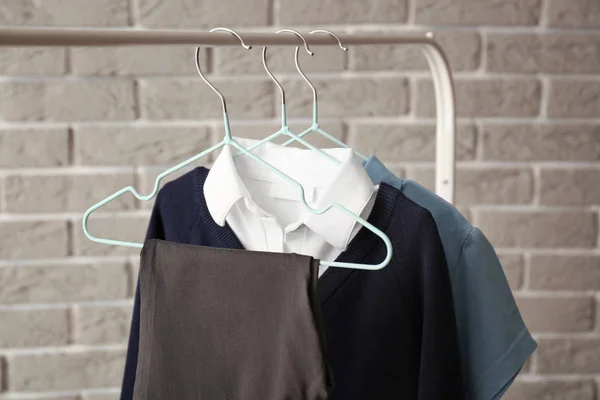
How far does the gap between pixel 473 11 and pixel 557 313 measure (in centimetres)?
70

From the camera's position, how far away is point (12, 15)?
53.6 inches

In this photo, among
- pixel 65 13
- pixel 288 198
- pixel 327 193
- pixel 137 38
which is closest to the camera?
pixel 137 38

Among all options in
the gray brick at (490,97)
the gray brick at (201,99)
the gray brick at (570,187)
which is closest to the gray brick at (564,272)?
the gray brick at (570,187)

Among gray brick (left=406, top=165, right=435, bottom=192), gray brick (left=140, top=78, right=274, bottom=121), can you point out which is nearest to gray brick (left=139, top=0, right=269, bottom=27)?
gray brick (left=140, top=78, right=274, bottom=121)

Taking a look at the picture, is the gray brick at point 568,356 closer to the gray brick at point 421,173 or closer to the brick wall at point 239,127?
the brick wall at point 239,127

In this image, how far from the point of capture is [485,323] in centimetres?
84

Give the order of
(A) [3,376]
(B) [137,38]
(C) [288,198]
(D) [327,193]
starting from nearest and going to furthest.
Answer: (B) [137,38], (D) [327,193], (C) [288,198], (A) [3,376]

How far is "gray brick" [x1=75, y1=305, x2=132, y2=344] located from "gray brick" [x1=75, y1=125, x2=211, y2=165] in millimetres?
322

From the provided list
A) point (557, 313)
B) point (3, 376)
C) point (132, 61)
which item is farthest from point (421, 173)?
point (3, 376)

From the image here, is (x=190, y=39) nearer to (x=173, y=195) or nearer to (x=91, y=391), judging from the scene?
(x=173, y=195)

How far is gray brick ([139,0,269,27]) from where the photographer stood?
139cm

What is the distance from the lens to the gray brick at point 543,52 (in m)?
1.45

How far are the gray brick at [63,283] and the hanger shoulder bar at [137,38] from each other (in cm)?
83

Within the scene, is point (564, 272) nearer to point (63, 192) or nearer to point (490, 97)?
point (490, 97)
